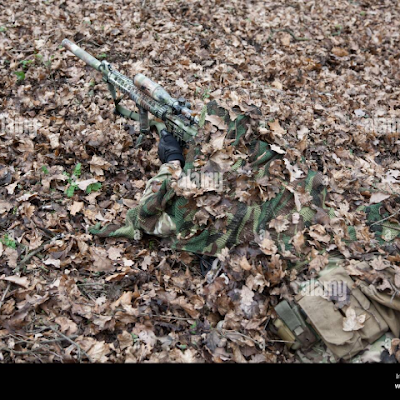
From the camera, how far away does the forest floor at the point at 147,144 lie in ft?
13.1

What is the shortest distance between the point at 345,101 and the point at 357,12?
156 inches

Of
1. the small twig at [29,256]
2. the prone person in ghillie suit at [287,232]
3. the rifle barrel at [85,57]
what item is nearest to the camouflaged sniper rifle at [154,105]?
the rifle barrel at [85,57]

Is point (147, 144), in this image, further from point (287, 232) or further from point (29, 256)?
point (287, 232)

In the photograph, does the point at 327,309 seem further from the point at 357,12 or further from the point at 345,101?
the point at 357,12

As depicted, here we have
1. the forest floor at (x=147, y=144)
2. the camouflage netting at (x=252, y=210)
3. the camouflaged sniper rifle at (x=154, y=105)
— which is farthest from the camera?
the camouflaged sniper rifle at (x=154, y=105)

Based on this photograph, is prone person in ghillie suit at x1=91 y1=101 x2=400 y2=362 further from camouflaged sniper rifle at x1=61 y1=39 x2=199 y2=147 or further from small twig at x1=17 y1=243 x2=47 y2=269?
small twig at x1=17 y1=243 x2=47 y2=269

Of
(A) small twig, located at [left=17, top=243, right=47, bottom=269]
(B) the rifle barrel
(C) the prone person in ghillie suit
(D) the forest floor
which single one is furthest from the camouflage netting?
(B) the rifle barrel

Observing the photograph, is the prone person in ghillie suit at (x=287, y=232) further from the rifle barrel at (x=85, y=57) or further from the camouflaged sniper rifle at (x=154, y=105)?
the rifle barrel at (x=85, y=57)

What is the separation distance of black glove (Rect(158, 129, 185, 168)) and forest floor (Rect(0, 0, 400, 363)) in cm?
60

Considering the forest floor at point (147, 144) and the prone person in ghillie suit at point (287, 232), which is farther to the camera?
the forest floor at point (147, 144)

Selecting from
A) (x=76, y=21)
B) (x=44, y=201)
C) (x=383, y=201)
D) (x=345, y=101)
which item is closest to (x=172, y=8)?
(x=76, y=21)

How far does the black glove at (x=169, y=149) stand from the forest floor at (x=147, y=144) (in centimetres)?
60

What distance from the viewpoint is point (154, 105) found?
5.42m

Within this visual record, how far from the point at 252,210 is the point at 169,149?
1.54 metres
